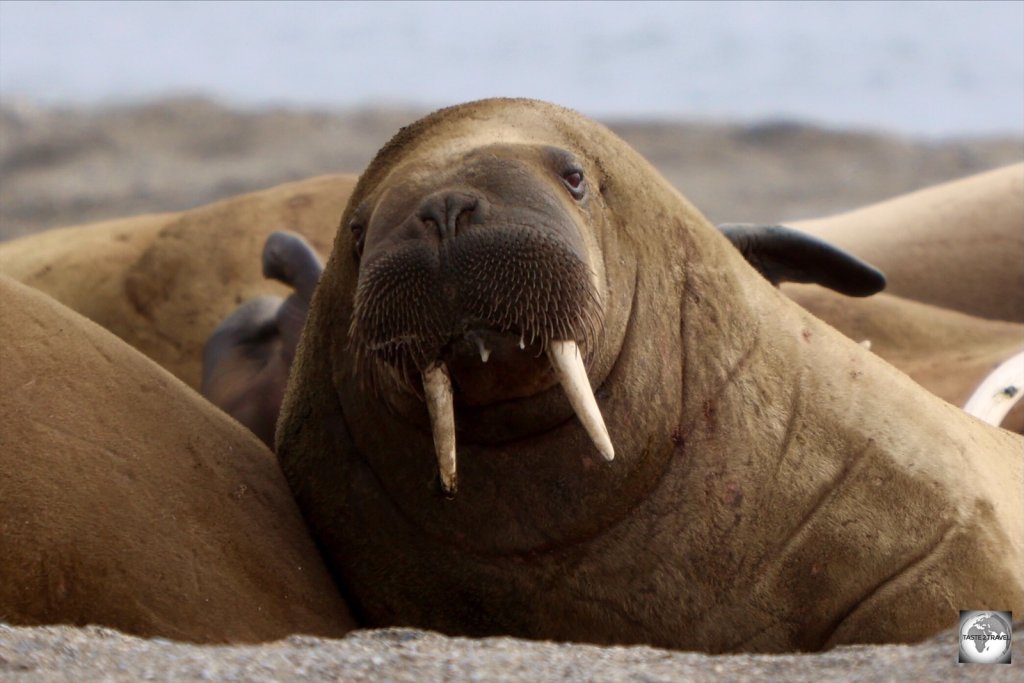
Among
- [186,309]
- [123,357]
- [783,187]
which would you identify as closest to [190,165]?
[783,187]

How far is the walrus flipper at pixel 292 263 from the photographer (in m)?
6.80

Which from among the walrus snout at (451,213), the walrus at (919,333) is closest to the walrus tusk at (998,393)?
the walrus at (919,333)

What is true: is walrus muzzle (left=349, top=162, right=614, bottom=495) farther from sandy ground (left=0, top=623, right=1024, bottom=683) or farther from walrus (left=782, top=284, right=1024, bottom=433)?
walrus (left=782, top=284, right=1024, bottom=433)

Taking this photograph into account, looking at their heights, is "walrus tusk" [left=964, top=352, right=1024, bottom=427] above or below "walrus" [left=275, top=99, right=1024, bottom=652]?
below

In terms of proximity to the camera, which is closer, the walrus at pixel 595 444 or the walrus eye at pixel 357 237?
the walrus at pixel 595 444

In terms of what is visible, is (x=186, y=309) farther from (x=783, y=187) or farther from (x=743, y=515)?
(x=783, y=187)

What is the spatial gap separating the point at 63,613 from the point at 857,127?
769 inches

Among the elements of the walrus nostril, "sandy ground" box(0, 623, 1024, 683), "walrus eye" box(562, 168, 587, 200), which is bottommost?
"sandy ground" box(0, 623, 1024, 683)

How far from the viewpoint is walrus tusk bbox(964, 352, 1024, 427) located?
590cm

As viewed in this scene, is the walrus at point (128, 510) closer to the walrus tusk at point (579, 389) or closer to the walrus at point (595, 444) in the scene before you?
the walrus at point (595, 444)

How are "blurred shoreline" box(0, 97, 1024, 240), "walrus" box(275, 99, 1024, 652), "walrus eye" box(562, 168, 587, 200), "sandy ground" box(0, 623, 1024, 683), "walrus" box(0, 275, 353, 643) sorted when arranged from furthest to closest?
"blurred shoreline" box(0, 97, 1024, 240), "walrus eye" box(562, 168, 587, 200), "walrus" box(0, 275, 353, 643), "walrus" box(275, 99, 1024, 652), "sandy ground" box(0, 623, 1024, 683)

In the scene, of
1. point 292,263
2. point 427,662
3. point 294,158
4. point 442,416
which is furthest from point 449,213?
point 294,158

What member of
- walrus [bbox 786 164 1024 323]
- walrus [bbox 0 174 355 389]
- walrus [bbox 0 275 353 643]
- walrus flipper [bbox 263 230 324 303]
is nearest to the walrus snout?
walrus [bbox 0 275 353 643]

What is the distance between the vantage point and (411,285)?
12.0ft
